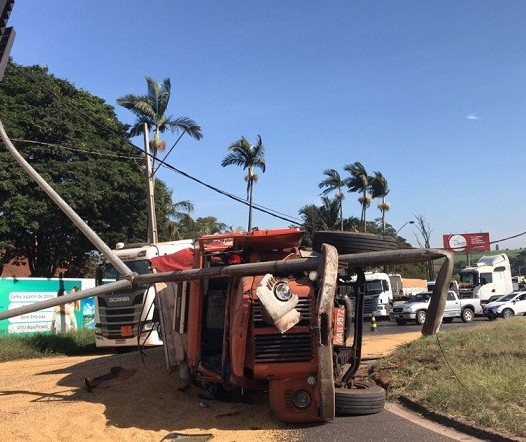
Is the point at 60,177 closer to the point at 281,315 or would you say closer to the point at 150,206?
the point at 150,206

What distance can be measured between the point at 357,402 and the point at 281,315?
2073mm

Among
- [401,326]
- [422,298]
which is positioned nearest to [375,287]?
[422,298]

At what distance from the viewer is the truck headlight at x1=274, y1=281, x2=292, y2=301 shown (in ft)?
21.8

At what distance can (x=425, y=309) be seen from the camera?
2906cm

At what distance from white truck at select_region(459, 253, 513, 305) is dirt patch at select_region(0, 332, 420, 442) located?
30.8 metres

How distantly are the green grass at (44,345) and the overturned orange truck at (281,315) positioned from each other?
30.2 ft

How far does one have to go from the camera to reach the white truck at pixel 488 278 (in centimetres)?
3756

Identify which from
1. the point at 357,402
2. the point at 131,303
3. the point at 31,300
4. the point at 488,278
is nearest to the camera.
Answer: the point at 357,402

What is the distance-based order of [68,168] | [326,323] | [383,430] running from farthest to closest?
[68,168]
[383,430]
[326,323]

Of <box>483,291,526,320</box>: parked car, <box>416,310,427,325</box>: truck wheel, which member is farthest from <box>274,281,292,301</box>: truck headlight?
<box>483,291,526,320</box>: parked car

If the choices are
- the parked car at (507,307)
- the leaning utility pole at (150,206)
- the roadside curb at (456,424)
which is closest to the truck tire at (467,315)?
the parked car at (507,307)

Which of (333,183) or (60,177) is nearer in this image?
(60,177)

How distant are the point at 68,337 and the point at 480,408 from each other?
15092mm

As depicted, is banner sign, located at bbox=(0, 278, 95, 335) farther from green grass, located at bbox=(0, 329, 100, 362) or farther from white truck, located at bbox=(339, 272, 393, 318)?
white truck, located at bbox=(339, 272, 393, 318)
